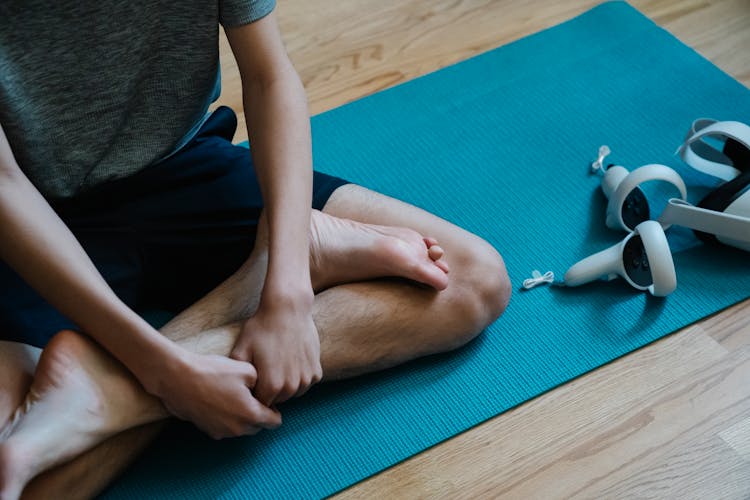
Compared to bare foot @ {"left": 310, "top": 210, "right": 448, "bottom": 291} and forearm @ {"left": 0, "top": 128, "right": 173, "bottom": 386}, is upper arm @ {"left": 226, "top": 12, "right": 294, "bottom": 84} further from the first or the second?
forearm @ {"left": 0, "top": 128, "right": 173, "bottom": 386}

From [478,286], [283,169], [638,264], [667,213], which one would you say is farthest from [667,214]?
[283,169]

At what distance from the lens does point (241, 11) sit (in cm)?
103

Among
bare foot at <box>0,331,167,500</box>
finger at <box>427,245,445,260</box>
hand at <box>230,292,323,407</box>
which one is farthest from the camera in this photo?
finger at <box>427,245,445,260</box>

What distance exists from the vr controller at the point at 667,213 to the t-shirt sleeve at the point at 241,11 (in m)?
0.59

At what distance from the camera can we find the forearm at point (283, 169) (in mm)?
1034

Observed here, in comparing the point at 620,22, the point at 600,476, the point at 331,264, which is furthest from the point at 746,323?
the point at 620,22

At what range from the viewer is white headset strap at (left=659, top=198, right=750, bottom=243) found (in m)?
1.26

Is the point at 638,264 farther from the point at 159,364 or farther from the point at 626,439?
the point at 159,364

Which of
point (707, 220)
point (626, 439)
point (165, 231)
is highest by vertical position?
point (165, 231)

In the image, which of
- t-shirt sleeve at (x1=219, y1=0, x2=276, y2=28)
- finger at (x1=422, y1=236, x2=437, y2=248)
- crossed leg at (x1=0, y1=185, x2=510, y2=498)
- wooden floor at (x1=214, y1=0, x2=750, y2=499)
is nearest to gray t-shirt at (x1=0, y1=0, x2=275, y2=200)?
t-shirt sleeve at (x1=219, y1=0, x2=276, y2=28)

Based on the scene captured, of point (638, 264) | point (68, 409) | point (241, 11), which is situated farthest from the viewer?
point (638, 264)

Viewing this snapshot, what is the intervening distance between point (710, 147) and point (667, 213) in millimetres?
199

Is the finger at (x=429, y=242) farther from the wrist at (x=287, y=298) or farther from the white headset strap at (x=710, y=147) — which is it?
the white headset strap at (x=710, y=147)

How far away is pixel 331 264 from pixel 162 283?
235 mm
